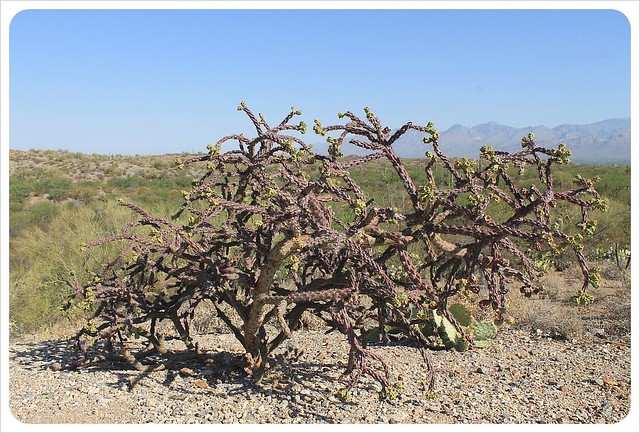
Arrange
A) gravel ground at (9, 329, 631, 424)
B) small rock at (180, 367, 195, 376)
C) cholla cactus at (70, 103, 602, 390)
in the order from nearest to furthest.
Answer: cholla cactus at (70, 103, 602, 390) → gravel ground at (9, 329, 631, 424) → small rock at (180, 367, 195, 376)

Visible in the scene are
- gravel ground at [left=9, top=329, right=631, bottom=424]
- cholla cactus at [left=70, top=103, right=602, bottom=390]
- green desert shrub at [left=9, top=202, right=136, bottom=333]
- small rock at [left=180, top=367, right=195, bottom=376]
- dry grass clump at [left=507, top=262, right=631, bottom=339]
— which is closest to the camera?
cholla cactus at [left=70, top=103, right=602, bottom=390]

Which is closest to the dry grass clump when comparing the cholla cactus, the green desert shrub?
the cholla cactus

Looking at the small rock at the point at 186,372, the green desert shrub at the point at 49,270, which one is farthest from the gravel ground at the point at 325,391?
the green desert shrub at the point at 49,270

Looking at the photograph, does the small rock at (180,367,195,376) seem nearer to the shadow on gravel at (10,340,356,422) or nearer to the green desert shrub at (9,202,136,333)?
the shadow on gravel at (10,340,356,422)

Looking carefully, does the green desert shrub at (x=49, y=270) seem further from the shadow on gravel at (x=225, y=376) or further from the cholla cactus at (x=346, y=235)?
the cholla cactus at (x=346, y=235)

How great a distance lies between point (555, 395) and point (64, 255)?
7303 millimetres

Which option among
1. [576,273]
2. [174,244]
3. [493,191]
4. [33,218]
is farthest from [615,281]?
[33,218]

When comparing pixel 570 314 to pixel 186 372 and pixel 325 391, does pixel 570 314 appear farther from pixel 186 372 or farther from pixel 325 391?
pixel 186 372

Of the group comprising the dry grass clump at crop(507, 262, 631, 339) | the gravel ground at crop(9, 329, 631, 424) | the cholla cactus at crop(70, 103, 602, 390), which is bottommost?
the dry grass clump at crop(507, 262, 631, 339)

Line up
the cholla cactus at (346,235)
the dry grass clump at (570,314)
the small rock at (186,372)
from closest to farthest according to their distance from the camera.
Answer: the cholla cactus at (346,235)
the small rock at (186,372)
the dry grass clump at (570,314)

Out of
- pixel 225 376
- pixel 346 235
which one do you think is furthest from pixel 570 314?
pixel 346 235

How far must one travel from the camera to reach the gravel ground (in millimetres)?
3893

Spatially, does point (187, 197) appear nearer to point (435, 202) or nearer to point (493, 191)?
point (435, 202)

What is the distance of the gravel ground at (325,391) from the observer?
3893 millimetres
